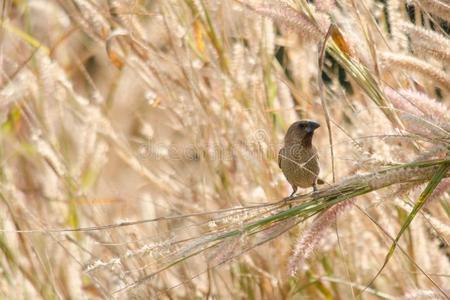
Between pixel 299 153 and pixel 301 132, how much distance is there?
2.3 inches

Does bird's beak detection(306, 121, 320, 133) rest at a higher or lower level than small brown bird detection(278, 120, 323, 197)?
higher

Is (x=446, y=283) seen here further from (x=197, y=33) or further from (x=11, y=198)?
(x=11, y=198)

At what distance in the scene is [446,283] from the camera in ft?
6.47

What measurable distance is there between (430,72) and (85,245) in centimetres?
116

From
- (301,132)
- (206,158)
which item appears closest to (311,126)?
(301,132)

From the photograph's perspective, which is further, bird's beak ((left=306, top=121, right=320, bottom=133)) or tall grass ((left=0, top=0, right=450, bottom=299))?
bird's beak ((left=306, top=121, right=320, bottom=133))

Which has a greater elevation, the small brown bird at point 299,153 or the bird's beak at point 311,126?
the bird's beak at point 311,126

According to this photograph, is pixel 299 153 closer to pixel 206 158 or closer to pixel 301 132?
pixel 301 132

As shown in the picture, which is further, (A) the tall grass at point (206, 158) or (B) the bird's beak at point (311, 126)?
(B) the bird's beak at point (311, 126)

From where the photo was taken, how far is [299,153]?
2086 millimetres

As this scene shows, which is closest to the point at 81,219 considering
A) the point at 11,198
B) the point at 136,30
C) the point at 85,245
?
the point at 85,245

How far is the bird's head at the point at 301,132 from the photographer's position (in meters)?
2.04

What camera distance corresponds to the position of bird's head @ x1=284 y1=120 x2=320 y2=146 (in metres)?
2.04

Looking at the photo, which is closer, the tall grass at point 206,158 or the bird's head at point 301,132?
the tall grass at point 206,158
